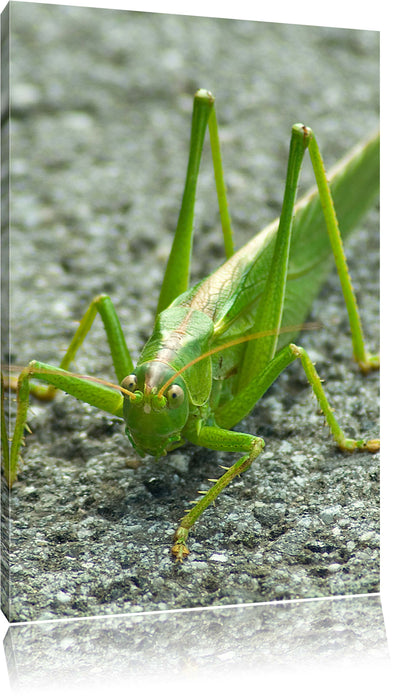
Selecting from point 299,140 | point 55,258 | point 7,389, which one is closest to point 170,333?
point 7,389

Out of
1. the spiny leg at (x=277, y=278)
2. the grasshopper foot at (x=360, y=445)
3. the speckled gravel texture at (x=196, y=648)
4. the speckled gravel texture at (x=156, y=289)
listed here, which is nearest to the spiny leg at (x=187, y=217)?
the spiny leg at (x=277, y=278)

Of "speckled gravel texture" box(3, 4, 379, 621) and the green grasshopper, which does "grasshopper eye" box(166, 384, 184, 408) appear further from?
"speckled gravel texture" box(3, 4, 379, 621)

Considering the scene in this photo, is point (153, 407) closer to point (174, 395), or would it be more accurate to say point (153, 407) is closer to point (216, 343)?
point (174, 395)

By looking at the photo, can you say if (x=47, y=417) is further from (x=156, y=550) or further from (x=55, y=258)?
(x=55, y=258)

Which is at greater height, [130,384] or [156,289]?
[156,289]

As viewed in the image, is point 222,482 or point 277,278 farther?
point 277,278

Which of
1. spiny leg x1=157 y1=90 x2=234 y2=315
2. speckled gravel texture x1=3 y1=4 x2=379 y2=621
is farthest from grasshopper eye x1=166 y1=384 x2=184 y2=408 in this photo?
spiny leg x1=157 y1=90 x2=234 y2=315

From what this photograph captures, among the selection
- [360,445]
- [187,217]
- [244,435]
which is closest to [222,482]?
[244,435]

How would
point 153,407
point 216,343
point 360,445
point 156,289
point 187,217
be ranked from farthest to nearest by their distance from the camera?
1. point 156,289
2. point 187,217
3. point 360,445
4. point 216,343
5. point 153,407

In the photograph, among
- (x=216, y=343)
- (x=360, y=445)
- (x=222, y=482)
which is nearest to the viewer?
(x=222, y=482)
